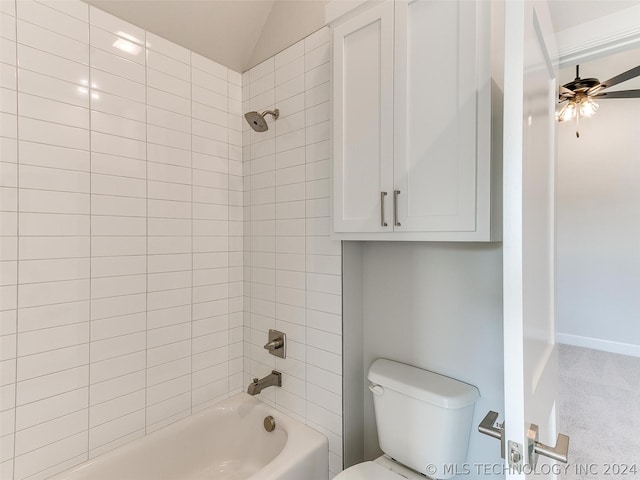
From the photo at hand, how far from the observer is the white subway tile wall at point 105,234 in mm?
1206

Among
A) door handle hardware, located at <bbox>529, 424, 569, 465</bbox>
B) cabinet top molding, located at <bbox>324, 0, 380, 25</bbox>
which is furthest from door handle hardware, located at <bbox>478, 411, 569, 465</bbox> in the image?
cabinet top molding, located at <bbox>324, 0, 380, 25</bbox>

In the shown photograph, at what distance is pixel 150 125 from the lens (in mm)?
1563

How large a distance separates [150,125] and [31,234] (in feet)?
2.27

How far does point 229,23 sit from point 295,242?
47.9 inches

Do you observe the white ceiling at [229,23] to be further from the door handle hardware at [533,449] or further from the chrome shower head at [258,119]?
the door handle hardware at [533,449]

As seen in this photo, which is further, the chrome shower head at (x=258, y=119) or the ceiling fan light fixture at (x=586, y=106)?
the ceiling fan light fixture at (x=586, y=106)

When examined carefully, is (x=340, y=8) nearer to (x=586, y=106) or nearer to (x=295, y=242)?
(x=295, y=242)

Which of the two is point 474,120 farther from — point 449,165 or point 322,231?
point 322,231

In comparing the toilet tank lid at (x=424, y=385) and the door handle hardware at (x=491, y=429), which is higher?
the door handle hardware at (x=491, y=429)

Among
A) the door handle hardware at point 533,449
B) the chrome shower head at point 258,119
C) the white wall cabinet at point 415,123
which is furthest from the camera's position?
the chrome shower head at point 258,119

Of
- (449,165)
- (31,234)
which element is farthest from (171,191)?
(449,165)

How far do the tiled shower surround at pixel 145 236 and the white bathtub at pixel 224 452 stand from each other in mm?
67

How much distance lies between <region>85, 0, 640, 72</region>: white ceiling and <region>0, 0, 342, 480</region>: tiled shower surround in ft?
0.18

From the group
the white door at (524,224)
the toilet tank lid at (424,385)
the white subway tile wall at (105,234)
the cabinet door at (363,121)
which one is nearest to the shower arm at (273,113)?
the white subway tile wall at (105,234)
